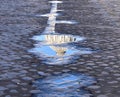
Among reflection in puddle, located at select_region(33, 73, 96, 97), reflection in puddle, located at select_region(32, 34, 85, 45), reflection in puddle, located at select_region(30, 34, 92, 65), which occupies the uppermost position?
reflection in puddle, located at select_region(33, 73, 96, 97)

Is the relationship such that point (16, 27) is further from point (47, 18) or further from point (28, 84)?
point (28, 84)

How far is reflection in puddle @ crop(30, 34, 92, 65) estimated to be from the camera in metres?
8.76

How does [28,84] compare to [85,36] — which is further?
[85,36]

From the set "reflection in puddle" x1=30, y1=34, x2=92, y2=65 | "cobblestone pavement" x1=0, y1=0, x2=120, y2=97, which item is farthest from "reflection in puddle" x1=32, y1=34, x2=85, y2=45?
"cobblestone pavement" x1=0, y1=0, x2=120, y2=97

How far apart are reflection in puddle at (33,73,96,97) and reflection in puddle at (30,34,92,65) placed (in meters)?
1.11

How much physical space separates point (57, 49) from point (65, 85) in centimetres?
303

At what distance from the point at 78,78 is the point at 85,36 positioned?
4.68 metres

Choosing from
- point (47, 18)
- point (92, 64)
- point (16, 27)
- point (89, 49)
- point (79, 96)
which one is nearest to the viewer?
point (79, 96)

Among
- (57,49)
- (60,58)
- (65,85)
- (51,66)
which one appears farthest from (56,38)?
(65,85)

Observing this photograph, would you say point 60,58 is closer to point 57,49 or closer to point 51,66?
point 51,66

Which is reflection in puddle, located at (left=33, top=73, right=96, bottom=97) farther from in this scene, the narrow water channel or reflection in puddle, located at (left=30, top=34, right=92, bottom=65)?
reflection in puddle, located at (left=30, top=34, right=92, bottom=65)

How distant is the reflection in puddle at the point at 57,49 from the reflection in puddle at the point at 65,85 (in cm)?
111

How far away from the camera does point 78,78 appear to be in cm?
724

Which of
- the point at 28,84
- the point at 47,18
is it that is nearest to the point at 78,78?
the point at 28,84
